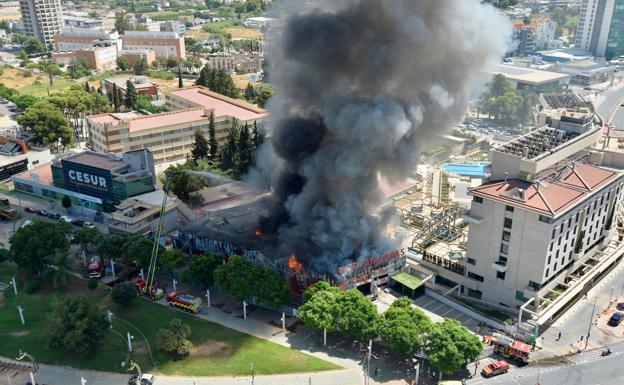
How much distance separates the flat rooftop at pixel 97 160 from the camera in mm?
75375

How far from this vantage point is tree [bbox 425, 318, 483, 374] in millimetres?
42562

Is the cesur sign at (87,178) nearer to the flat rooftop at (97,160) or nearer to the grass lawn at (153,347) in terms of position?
the flat rooftop at (97,160)

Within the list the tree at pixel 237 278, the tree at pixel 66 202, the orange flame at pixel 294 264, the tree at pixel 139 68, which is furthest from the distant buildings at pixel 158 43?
the tree at pixel 237 278

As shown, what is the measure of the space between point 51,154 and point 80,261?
4287 cm

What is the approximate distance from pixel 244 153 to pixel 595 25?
15485 centimetres

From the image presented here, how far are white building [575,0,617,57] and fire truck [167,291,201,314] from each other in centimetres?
17760

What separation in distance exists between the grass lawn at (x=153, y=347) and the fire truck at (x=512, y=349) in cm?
1366

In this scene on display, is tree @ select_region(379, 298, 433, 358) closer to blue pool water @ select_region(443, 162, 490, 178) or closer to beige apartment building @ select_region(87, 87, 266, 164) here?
blue pool water @ select_region(443, 162, 490, 178)

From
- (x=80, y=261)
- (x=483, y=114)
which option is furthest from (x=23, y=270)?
(x=483, y=114)

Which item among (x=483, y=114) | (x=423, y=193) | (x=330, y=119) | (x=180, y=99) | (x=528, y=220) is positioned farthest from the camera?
(x=483, y=114)

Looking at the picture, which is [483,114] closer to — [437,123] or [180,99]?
[180,99]

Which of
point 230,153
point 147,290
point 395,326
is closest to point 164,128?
point 230,153

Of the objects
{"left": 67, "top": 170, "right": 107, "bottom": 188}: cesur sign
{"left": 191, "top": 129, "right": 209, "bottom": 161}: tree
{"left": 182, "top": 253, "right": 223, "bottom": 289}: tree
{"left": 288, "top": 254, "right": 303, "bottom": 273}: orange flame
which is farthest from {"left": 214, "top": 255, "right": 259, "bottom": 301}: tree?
{"left": 191, "top": 129, "right": 209, "bottom": 161}: tree

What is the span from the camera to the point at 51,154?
99000 mm
